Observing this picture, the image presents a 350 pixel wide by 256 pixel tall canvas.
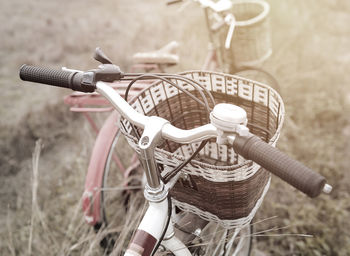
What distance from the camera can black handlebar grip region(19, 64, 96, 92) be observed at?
105 centimetres

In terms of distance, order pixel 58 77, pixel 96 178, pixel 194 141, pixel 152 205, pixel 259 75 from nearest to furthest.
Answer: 1. pixel 194 141
2. pixel 152 205
3. pixel 58 77
4. pixel 96 178
5. pixel 259 75

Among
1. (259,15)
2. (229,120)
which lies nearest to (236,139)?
(229,120)

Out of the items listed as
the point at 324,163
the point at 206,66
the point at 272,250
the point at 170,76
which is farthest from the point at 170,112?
the point at 324,163

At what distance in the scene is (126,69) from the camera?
4445 mm

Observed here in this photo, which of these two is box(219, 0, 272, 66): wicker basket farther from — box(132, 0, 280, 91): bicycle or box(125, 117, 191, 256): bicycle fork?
box(125, 117, 191, 256): bicycle fork

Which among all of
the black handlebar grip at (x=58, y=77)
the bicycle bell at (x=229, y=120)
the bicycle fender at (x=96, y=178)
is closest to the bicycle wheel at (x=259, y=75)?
the bicycle fender at (x=96, y=178)

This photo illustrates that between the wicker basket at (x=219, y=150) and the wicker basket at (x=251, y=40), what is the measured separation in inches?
44.0

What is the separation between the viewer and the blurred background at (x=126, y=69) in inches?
88.9

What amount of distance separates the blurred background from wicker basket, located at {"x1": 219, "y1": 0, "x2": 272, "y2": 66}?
85 cm

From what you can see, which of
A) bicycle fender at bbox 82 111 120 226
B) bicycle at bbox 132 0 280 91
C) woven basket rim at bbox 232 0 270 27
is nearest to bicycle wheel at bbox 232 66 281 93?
bicycle at bbox 132 0 280 91

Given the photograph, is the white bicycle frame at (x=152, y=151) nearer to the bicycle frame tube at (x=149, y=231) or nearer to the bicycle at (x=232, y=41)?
the bicycle frame tube at (x=149, y=231)

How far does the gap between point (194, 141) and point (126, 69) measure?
377 cm

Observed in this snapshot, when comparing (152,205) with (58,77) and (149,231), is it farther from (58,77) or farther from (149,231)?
(58,77)

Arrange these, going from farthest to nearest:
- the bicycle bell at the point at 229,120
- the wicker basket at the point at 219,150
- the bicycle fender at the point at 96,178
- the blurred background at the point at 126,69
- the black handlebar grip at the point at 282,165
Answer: the blurred background at the point at 126,69, the bicycle fender at the point at 96,178, the wicker basket at the point at 219,150, the bicycle bell at the point at 229,120, the black handlebar grip at the point at 282,165
